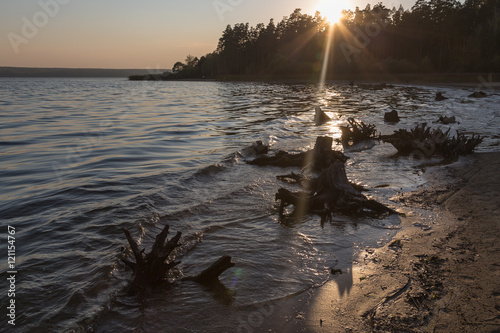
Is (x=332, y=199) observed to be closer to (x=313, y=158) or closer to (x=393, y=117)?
(x=313, y=158)

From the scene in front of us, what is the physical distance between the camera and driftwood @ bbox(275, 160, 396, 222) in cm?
763

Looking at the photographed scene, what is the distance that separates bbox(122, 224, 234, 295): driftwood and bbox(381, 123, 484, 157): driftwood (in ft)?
33.5

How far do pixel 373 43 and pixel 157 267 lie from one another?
11279 cm

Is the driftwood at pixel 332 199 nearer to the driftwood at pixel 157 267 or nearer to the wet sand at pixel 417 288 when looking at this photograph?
the wet sand at pixel 417 288

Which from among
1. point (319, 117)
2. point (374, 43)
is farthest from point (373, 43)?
point (319, 117)

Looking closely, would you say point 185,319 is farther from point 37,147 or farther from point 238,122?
point 238,122

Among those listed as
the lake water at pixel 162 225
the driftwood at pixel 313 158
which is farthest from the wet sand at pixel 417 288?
the driftwood at pixel 313 158

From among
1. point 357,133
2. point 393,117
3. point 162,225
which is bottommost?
point 162,225

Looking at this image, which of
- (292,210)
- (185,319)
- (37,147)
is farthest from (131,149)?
(185,319)

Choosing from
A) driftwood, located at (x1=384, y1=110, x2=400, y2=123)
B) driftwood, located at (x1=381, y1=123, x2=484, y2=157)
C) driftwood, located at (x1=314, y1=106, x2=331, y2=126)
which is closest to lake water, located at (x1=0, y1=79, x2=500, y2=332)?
driftwood, located at (x1=381, y1=123, x2=484, y2=157)

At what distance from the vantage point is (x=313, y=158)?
1170 cm

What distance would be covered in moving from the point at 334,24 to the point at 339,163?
12544cm

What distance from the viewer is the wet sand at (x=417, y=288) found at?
13.2 feet

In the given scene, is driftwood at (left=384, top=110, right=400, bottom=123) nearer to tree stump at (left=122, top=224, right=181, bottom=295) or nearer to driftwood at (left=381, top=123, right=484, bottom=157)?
driftwood at (left=381, top=123, right=484, bottom=157)
